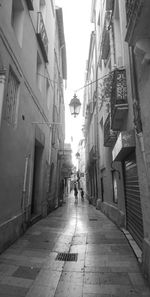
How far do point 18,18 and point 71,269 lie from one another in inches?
321

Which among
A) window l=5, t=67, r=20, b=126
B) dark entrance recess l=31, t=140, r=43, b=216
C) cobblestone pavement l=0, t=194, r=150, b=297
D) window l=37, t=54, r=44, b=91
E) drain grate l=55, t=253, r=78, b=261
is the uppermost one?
window l=37, t=54, r=44, b=91

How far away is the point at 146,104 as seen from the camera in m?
3.83

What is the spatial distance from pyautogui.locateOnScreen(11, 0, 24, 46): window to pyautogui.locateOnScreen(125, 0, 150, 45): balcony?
4.44m

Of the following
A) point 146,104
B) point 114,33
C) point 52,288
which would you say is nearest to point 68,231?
point 52,288

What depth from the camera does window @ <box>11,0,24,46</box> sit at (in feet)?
21.3

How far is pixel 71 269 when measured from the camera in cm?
397

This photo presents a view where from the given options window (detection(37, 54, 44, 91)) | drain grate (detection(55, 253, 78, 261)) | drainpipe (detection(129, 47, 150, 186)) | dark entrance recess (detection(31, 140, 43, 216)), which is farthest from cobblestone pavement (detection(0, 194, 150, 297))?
window (detection(37, 54, 44, 91))

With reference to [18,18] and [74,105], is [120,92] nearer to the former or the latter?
[74,105]

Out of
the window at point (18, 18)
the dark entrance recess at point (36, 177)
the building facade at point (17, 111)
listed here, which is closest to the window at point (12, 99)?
the building facade at point (17, 111)

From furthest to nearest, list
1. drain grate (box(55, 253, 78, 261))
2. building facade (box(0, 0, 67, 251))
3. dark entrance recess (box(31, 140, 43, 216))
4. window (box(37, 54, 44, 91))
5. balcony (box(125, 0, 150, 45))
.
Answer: window (box(37, 54, 44, 91)) < dark entrance recess (box(31, 140, 43, 216)) < building facade (box(0, 0, 67, 251)) < drain grate (box(55, 253, 78, 261)) < balcony (box(125, 0, 150, 45))

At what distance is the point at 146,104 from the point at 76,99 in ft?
12.3

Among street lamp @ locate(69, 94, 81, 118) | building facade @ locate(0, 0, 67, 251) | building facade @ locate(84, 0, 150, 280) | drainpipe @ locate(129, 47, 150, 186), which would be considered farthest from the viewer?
street lamp @ locate(69, 94, 81, 118)

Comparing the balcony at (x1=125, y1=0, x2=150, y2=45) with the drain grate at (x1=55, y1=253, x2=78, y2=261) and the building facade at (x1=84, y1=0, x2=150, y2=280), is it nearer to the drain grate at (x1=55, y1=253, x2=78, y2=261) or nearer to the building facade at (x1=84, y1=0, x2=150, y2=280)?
the building facade at (x1=84, y1=0, x2=150, y2=280)

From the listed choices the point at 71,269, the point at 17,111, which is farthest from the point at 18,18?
the point at 71,269
